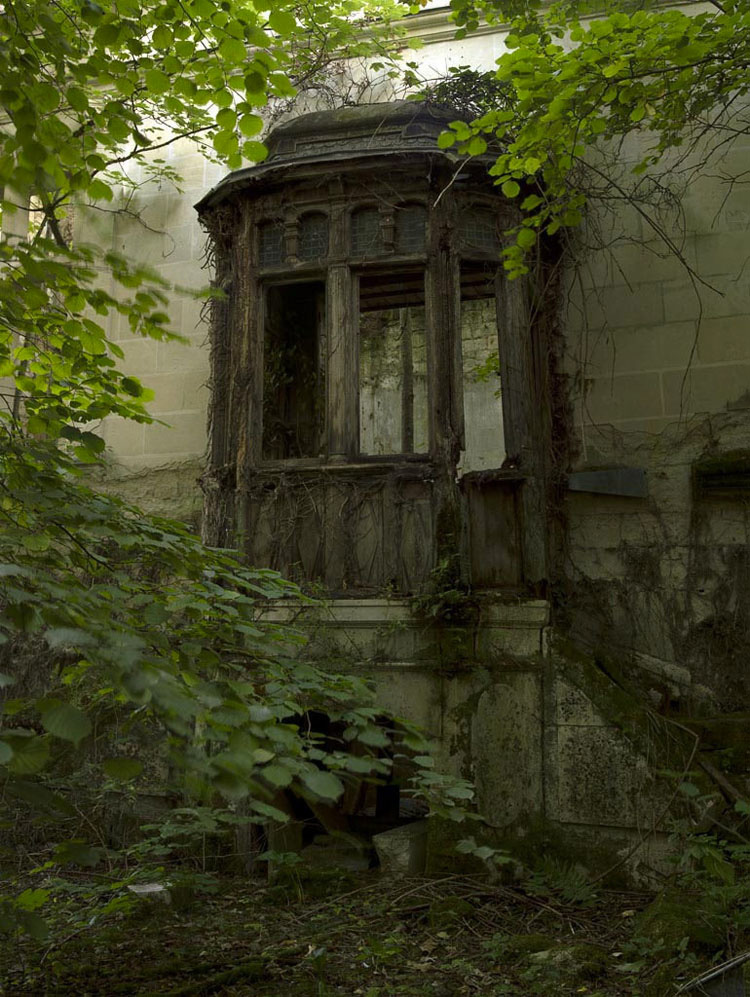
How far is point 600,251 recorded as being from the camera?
734cm

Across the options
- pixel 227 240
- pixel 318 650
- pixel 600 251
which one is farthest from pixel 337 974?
pixel 600 251

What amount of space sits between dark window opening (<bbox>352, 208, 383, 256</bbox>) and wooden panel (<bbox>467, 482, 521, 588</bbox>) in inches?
74.9

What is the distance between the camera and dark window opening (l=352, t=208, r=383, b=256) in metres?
6.37

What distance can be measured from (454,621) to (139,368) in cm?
439

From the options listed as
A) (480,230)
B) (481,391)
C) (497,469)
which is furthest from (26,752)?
(481,391)

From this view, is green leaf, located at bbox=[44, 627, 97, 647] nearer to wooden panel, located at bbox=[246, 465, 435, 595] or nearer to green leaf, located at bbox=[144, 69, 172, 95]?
green leaf, located at bbox=[144, 69, 172, 95]

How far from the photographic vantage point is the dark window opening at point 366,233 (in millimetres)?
6367

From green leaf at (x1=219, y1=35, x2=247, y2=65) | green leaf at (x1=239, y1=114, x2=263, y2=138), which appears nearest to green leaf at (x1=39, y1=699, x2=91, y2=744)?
green leaf at (x1=239, y1=114, x2=263, y2=138)

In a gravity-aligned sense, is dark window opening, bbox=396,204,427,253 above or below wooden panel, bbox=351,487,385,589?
above

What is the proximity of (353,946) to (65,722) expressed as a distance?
119 inches

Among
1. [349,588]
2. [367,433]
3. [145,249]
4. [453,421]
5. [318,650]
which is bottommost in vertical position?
[318,650]

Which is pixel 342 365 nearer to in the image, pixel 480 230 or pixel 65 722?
pixel 480 230

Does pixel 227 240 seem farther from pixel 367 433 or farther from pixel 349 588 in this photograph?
Answer: pixel 367 433

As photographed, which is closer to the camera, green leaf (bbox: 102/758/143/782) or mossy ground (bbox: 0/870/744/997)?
green leaf (bbox: 102/758/143/782)
